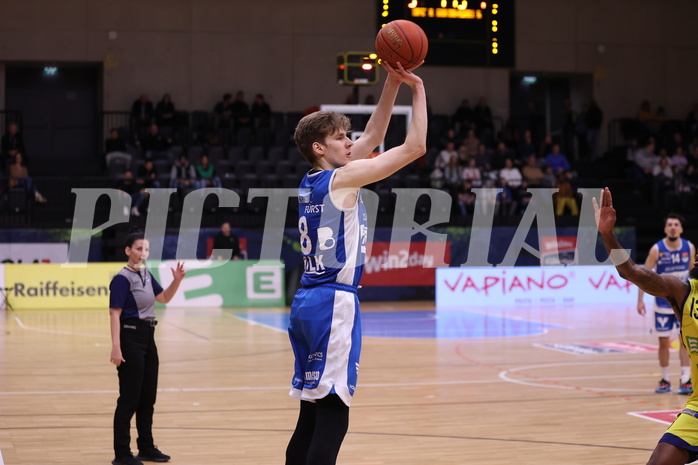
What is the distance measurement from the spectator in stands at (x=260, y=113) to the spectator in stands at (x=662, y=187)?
10143 mm

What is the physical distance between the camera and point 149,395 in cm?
743

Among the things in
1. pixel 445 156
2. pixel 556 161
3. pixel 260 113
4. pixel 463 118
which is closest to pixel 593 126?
pixel 556 161

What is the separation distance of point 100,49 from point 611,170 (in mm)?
14420

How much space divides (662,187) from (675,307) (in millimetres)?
21187

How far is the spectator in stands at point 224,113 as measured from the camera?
24173mm

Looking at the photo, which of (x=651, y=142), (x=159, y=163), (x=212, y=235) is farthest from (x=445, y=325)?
(x=651, y=142)

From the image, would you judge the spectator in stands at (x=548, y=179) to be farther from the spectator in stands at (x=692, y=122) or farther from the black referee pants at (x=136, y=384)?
the black referee pants at (x=136, y=384)

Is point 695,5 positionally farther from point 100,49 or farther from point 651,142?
point 100,49

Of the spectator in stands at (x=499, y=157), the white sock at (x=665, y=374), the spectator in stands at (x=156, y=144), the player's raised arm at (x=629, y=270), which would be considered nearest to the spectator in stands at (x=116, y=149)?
the spectator in stands at (x=156, y=144)

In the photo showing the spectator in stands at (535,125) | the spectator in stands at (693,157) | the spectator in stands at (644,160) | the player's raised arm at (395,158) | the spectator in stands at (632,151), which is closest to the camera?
the player's raised arm at (395,158)

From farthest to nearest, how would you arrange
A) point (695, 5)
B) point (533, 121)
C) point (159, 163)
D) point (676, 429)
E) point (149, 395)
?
point (695, 5) < point (533, 121) < point (159, 163) < point (149, 395) < point (676, 429)

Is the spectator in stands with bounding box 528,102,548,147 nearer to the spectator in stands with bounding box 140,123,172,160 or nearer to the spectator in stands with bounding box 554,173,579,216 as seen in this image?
the spectator in stands with bounding box 554,173,579,216

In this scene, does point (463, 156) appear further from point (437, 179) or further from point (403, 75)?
point (403, 75)

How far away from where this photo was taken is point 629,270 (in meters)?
4.75
